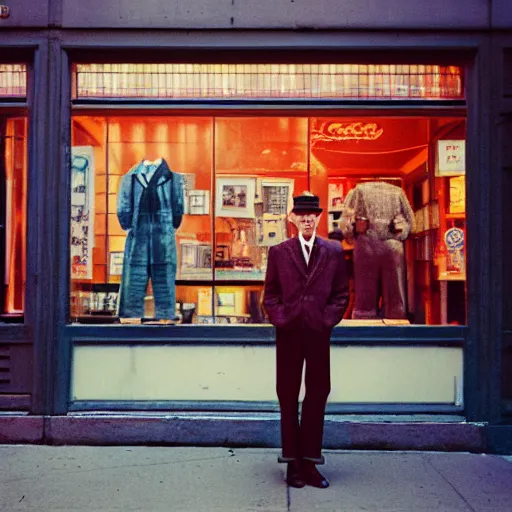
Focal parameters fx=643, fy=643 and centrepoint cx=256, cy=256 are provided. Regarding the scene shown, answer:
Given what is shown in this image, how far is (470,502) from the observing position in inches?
192

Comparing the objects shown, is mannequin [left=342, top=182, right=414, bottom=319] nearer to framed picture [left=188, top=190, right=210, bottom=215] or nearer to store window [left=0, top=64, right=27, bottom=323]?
framed picture [left=188, top=190, right=210, bottom=215]

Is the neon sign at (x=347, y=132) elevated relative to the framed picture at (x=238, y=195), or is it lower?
elevated

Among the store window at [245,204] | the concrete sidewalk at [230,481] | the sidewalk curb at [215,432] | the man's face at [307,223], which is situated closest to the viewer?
the concrete sidewalk at [230,481]

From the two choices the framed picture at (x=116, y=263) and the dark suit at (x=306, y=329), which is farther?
the framed picture at (x=116, y=263)

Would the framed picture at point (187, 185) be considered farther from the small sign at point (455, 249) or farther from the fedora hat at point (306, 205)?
the small sign at point (455, 249)

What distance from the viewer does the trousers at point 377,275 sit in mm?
6953

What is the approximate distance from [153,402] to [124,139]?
282cm

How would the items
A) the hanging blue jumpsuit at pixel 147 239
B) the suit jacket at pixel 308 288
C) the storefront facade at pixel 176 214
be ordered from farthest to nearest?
the hanging blue jumpsuit at pixel 147 239 → the storefront facade at pixel 176 214 → the suit jacket at pixel 308 288

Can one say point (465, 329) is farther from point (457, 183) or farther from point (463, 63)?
point (463, 63)

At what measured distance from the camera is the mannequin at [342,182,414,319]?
7020 millimetres

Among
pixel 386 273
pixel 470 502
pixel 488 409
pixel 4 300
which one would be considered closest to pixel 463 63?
pixel 386 273

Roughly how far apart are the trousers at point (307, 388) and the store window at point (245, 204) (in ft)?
5.35

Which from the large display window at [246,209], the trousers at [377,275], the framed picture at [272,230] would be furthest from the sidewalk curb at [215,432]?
the framed picture at [272,230]

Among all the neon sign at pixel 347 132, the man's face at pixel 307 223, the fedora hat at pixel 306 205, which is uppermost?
the neon sign at pixel 347 132
